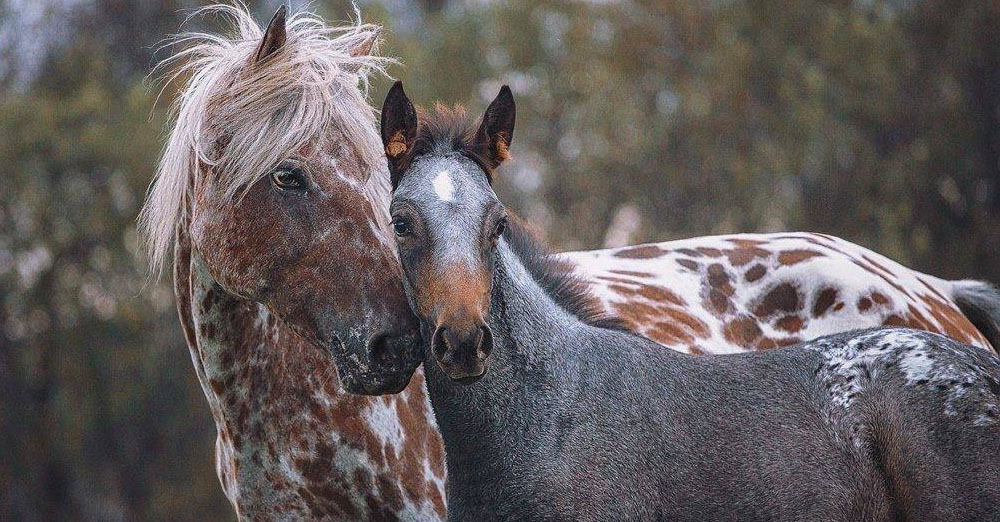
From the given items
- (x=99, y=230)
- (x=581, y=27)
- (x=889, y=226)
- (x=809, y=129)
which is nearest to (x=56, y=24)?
(x=99, y=230)

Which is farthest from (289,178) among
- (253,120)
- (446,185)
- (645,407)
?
(645,407)

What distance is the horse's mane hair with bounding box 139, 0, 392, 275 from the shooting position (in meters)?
4.80

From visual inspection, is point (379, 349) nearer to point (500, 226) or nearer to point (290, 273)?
point (290, 273)

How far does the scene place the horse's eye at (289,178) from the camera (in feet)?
15.4

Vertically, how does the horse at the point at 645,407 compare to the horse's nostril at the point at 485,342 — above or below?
below

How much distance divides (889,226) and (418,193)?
1693 centimetres

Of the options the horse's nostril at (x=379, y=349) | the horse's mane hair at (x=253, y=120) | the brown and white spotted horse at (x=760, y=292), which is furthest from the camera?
the brown and white spotted horse at (x=760, y=292)

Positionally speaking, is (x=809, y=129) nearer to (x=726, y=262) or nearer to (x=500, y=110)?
(x=726, y=262)

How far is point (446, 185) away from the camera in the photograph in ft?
13.9

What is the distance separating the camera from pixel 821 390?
165 inches

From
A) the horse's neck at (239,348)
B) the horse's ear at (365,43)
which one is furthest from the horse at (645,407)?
the horse's ear at (365,43)

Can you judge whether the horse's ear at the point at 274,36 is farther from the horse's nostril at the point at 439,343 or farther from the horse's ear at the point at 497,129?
the horse's nostril at the point at 439,343

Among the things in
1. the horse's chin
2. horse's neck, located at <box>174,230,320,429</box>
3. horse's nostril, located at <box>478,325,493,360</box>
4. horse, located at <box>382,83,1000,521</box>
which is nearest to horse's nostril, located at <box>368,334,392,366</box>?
the horse's chin

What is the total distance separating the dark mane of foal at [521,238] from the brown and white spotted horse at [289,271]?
0.46 meters
